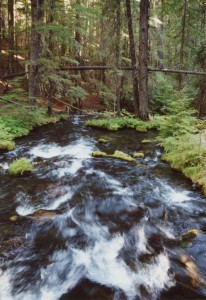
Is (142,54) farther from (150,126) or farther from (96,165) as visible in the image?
(96,165)

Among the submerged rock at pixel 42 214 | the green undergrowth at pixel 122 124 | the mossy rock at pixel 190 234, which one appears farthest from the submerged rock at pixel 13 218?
the green undergrowth at pixel 122 124

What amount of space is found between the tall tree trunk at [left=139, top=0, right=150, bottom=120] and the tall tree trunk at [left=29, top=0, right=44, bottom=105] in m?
4.93

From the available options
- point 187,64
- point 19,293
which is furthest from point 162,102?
point 19,293

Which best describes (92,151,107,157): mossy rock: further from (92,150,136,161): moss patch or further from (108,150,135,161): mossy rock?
(108,150,135,161): mossy rock

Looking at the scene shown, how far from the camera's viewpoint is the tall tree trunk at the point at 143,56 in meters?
14.2

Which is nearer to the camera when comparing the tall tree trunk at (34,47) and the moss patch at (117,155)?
the moss patch at (117,155)

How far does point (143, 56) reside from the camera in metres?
14.8

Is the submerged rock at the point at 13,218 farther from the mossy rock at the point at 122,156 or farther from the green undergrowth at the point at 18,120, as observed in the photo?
the green undergrowth at the point at 18,120

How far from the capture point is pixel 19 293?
13.2 feet

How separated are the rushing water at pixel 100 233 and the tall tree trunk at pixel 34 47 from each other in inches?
238

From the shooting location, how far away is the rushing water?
4.15m

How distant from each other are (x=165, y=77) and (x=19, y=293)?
79.5 feet

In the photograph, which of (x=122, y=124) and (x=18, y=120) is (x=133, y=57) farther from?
(x=18, y=120)

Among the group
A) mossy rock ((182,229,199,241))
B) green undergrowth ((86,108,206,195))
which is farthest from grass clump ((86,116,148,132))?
mossy rock ((182,229,199,241))
